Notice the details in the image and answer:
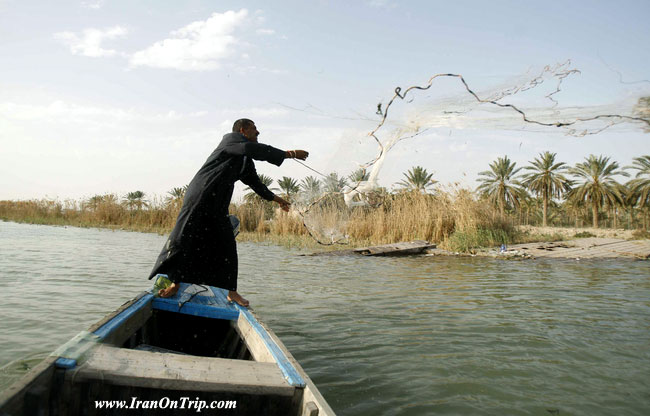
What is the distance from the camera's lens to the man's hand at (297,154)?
4090 mm

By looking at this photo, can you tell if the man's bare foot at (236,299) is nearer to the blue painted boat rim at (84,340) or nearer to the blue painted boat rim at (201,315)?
the blue painted boat rim at (201,315)

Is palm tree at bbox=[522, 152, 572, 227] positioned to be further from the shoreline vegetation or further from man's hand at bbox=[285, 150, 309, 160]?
man's hand at bbox=[285, 150, 309, 160]

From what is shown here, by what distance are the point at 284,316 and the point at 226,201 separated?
1951 millimetres

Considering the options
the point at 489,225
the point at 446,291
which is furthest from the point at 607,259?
the point at 446,291

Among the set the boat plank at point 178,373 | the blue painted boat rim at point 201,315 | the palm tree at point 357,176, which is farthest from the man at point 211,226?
the palm tree at point 357,176

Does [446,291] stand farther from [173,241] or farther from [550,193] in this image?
[550,193]

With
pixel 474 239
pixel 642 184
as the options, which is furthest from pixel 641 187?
pixel 474 239

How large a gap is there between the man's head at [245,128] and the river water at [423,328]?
Result: 206 cm

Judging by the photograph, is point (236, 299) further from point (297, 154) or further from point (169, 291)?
point (297, 154)

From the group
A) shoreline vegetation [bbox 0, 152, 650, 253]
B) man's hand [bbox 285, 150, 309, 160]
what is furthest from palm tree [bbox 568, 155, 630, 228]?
man's hand [bbox 285, 150, 309, 160]

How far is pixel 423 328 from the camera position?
4.81 m

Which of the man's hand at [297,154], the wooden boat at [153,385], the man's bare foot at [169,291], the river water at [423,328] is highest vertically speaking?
the man's hand at [297,154]

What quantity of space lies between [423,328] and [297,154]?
2.40 meters

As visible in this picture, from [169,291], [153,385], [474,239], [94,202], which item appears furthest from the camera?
[94,202]
